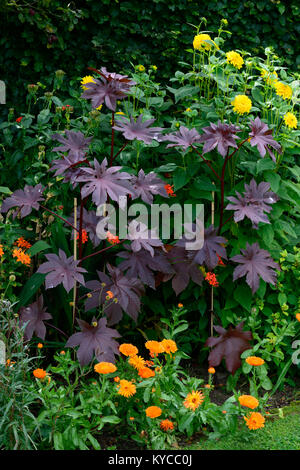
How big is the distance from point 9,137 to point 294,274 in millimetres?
1906

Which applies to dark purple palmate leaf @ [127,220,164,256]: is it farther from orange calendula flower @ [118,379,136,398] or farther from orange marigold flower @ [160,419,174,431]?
orange marigold flower @ [160,419,174,431]

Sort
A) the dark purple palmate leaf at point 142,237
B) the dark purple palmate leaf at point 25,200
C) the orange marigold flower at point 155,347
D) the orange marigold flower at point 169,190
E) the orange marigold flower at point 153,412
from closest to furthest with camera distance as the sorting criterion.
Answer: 1. the orange marigold flower at point 153,412
2. the orange marigold flower at point 155,347
3. the dark purple palmate leaf at point 142,237
4. the dark purple palmate leaf at point 25,200
5. the orange marigold flower at point 169,190

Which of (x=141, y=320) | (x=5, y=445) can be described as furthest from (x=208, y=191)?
(x=5, y=445)

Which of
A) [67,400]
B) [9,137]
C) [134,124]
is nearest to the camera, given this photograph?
[67,400]

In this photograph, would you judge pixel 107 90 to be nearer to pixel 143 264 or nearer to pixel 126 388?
pixel 143 264

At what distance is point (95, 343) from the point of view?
255cm

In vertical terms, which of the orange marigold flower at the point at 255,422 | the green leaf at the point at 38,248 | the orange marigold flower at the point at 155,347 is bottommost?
the orange marigold flower at the point at 255,422

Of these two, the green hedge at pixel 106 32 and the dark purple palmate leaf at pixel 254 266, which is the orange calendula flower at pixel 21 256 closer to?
the dark purple palmate leaf at pixel 254 266

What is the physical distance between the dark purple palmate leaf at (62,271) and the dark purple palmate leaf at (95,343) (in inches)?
7.8

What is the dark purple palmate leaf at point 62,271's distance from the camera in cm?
258

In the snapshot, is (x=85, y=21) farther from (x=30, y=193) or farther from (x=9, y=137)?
(x=30, y=193)

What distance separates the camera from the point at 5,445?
2281 millimetres

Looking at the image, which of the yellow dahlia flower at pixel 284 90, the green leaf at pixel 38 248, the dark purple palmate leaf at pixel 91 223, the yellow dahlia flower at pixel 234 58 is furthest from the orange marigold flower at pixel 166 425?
the yellow dahlia flower at pixel 234 58

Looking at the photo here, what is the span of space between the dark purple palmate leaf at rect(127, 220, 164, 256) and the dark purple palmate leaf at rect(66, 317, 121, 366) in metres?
0.37
